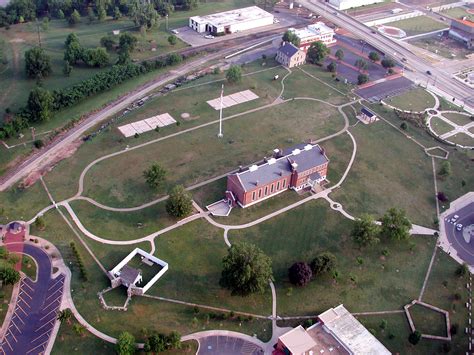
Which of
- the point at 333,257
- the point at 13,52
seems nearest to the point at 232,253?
the point at 333,257

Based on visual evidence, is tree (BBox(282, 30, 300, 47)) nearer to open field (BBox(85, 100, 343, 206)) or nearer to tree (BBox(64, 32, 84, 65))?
open field (BBox(85, 100, 343, 206))

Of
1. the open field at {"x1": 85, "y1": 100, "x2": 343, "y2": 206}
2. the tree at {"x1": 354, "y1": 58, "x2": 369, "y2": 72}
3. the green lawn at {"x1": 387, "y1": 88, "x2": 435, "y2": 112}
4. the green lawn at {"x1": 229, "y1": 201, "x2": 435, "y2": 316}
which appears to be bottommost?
the green lawn at {"x1": 229, "y1": 201, "x2": 435, "y2": 316}

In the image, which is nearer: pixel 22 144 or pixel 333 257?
pixel 333 257

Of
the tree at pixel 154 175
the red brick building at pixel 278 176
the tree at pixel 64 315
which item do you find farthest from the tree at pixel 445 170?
the tree at pixel 64 315

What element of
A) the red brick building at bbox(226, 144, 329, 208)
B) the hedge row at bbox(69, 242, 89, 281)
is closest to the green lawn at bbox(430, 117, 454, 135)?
the red brick building at bbox(226, 144, 329, 208)

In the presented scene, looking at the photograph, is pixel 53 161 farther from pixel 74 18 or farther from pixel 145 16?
pixel 74 18

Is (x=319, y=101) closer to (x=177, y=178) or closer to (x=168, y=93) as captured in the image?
(x=168, y=93)

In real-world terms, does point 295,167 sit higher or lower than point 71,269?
higher
